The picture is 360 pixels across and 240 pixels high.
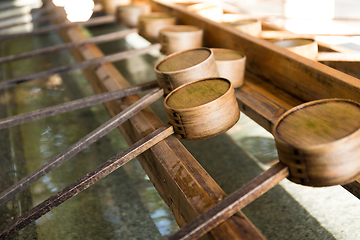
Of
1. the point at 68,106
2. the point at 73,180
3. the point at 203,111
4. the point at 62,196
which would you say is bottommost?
the point at 73,180

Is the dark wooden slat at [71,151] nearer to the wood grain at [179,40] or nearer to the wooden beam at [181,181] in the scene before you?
the wooden beam at [181,181]

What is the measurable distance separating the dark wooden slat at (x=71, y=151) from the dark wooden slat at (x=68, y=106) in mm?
316

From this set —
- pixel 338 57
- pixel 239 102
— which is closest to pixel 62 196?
pixel 239 102

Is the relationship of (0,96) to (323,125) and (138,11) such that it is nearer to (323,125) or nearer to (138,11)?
(138,11)

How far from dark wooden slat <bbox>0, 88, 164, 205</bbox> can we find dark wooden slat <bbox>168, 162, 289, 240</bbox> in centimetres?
100

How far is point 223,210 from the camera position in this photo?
125 cm

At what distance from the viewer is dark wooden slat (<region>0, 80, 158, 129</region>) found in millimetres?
2328

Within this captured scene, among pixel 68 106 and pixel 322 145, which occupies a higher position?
pixel 322 145

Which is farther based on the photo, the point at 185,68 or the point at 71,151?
the point at 185,68

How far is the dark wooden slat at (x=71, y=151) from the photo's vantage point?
6.14 feet

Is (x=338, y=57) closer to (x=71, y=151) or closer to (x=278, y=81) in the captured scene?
(x=278, y=81)

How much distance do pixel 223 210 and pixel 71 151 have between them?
112cm

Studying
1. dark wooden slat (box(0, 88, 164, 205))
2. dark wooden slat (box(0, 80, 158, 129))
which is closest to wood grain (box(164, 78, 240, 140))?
dark wooden slat (box(0, 88, 164, 205))

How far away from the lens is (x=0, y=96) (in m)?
4.23
